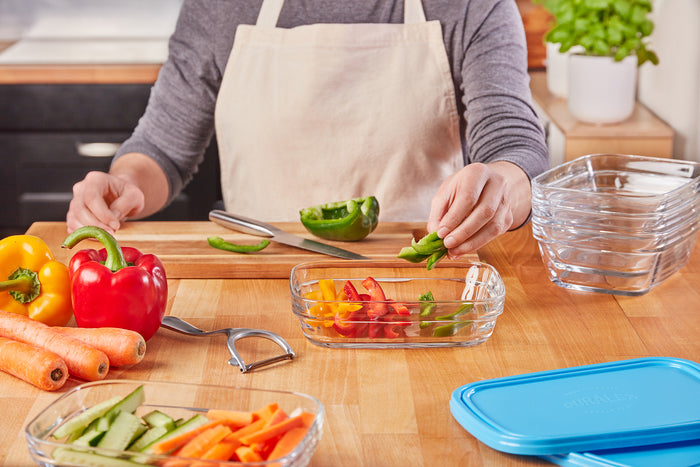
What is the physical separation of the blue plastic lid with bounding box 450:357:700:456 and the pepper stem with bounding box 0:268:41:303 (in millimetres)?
591

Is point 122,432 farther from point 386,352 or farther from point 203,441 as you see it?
point 386,352

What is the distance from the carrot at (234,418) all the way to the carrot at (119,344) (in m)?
0.22

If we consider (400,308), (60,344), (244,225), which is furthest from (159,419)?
(244,225)

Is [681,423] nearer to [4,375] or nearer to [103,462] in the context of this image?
[103,462]

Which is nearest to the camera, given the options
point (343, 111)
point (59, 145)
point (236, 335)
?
point (236, 335)

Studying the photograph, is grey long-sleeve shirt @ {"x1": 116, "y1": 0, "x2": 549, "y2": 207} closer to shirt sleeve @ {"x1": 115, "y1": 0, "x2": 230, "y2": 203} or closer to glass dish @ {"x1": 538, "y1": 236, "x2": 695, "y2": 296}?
shirt sleeve @ {"x1": 115, "y1": 0, "x2": 230, "y2": 203}

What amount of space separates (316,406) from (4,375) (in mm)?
423

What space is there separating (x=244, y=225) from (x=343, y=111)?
44cm

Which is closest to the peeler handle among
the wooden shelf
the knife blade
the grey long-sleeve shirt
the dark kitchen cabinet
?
the knife blade

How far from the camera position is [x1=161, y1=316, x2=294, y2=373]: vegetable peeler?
969 millimetres

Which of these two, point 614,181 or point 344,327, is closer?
point 344,327

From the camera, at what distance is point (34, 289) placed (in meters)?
1.07

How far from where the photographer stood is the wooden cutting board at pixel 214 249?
1.26 m

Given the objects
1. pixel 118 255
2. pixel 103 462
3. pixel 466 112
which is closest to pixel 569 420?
pixel 103 462
